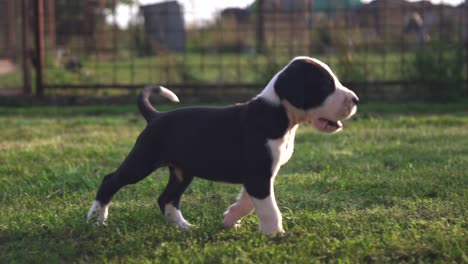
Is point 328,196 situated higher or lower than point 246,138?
lower

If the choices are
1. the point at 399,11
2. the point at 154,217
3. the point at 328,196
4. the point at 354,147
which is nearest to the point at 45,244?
the point at 154,217

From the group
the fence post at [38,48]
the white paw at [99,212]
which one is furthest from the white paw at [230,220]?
the fence post at [38,48]

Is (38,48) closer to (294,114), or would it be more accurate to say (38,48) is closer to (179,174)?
(179,174)

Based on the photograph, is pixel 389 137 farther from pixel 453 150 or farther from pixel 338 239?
pixel 338 239

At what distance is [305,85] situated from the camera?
13.4 feet

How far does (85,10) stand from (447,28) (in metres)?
7.52

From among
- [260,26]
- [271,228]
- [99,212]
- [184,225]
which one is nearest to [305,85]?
[271,228]

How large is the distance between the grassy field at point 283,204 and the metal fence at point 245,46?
323 cm

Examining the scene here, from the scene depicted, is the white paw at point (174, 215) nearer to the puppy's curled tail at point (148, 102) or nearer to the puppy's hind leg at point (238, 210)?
the puppy's hind leg at point (238, 210)

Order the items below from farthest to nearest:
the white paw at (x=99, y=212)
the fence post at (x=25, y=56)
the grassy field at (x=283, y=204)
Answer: the fence post at (x=25, y=56) < the white paw at (x=99, y=212) < the grassy field at (x=283, y=204)

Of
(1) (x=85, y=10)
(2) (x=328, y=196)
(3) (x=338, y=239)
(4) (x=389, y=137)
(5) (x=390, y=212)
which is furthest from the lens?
(1) (x=85, y=10)

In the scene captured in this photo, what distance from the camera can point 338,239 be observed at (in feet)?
13.5

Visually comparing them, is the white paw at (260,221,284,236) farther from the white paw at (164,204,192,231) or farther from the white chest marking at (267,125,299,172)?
the white paw at (164,204,192,231)

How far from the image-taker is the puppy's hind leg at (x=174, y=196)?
461cm
